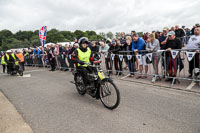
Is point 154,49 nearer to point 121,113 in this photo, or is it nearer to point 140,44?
point 140,44

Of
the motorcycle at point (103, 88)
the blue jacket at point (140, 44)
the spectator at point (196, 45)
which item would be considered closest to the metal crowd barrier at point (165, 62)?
the spectator at point (196, 45)

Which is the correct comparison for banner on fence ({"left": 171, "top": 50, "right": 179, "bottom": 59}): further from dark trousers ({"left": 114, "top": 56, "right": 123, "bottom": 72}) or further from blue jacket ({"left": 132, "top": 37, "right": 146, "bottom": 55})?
dark trousers ({"left": 114, "top": 56, "right": 123, "bottom": 72})

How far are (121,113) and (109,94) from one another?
57cm

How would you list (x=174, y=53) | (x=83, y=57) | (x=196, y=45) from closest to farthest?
1. (x=83, y=57)
2. (x=196, y=45)
3. (x=174, y=53)

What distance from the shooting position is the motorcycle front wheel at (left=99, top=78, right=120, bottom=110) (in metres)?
3.75

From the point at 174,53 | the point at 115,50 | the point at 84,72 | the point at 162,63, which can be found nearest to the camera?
the point at 84,72

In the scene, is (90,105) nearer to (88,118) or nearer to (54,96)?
(88,118)

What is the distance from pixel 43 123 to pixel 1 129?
0.92 meters

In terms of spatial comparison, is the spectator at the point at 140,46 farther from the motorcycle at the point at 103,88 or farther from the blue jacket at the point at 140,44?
the motorcycle at the point at 103,88

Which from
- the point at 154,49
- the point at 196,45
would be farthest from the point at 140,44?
the point at 196,45

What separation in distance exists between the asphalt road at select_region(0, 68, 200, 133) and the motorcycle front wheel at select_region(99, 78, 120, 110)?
7.0 inches

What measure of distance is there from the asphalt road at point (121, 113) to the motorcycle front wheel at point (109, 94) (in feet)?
0.59

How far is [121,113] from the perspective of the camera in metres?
3.75

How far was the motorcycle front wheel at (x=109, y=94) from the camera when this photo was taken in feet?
12.3
